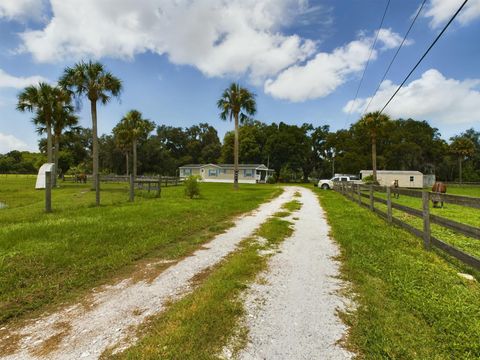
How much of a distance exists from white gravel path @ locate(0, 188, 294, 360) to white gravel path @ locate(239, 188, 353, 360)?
1.06 meters

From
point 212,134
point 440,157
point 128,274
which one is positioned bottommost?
point 128,274

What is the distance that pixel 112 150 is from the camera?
55219 millimetres

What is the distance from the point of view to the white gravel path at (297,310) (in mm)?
2436

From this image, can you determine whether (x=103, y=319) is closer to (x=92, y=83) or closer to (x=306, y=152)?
(x=92, y=83)

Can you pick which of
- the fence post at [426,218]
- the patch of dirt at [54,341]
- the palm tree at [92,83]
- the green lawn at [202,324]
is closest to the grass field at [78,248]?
the patch of dirt at [54,341]

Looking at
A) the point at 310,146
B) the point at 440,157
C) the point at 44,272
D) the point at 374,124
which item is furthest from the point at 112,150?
the point at 440,157

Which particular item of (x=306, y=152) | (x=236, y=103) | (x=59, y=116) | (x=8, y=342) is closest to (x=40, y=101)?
(x=59, y=116)

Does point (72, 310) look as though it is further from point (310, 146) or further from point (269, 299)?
point (310, 146)

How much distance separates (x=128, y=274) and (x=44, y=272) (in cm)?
116

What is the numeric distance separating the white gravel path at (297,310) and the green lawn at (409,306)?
195 millimetres

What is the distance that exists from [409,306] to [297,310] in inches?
47.8

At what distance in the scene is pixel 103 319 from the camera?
2957 millimetres

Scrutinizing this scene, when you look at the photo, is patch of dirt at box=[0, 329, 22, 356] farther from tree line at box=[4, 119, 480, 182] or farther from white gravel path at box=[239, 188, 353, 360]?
tree line at box=[4, 119, 480, 182]

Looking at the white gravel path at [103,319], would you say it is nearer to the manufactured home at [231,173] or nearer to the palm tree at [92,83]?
the palm tree at [92,83]
